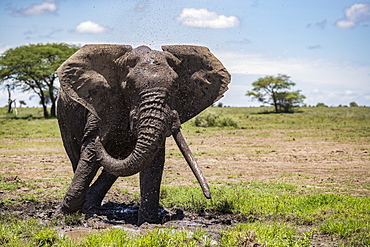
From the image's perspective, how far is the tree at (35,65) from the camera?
39.5 m

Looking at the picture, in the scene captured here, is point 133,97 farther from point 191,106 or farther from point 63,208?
point 63,208

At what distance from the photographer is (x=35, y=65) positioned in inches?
1572

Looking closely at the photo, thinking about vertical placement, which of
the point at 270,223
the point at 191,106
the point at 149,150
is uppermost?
the point at 191,106

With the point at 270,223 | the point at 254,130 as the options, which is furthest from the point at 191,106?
the point at 254,130

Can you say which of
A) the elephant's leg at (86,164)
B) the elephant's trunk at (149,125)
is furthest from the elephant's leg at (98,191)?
the elephant's trunk at (149,125)

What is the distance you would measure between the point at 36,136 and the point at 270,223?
640 inches

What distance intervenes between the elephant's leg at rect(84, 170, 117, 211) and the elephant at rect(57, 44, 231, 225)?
101 cm

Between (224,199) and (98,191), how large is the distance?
84.6 inches

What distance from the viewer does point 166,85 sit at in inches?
238

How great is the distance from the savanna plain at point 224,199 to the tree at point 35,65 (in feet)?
73.2

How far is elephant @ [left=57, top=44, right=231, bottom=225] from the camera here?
6047mm

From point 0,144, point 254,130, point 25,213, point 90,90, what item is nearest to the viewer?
point 90,90

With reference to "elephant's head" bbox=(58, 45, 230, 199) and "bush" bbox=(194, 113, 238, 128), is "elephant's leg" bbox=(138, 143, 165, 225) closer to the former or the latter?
"elephant's head" bbox=(58, 45, 230, 199)

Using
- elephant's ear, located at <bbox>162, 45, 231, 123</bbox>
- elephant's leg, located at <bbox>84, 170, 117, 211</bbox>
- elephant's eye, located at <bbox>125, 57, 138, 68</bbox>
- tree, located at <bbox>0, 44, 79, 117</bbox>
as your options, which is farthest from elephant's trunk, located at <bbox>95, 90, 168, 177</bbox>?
tree, located at <bbox>0, 44, 79, 117</bbox>
